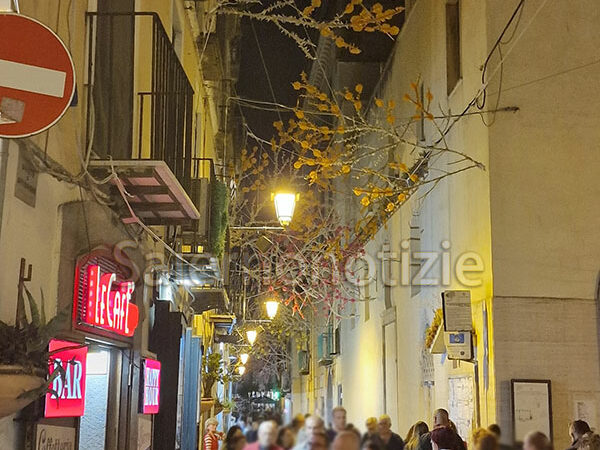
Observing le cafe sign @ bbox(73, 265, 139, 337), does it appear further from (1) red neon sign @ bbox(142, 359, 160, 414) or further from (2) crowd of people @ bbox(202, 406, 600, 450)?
(2) crowd of people @ bbox(202, 406, 600, 450)

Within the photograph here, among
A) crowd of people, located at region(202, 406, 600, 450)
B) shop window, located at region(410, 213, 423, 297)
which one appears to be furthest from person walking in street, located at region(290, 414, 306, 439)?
shop window, located at region(410, 213, 423, 297)

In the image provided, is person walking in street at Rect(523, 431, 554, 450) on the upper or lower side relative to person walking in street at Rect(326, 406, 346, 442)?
lower

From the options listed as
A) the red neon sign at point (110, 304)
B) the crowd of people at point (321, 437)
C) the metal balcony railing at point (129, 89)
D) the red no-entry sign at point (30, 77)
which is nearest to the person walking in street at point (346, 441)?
the crowd of people at point (321, 437)

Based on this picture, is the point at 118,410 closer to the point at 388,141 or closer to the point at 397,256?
the point at 397,256

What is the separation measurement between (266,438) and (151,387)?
905 centimetres

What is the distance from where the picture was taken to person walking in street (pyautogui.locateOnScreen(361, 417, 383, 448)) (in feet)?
5.67

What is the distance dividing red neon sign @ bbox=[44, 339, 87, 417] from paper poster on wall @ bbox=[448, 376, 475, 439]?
577 cm

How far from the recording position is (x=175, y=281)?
13.6m

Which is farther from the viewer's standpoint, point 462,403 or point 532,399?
point 462,403

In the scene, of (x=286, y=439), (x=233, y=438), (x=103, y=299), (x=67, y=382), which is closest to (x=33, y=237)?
(x=67, y=382)

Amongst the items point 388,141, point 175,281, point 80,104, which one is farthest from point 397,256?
point 80,104

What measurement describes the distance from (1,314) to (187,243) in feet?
24.6

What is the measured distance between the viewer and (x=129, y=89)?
26.6ft

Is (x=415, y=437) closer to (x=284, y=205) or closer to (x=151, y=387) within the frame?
(x=151, y=387)
